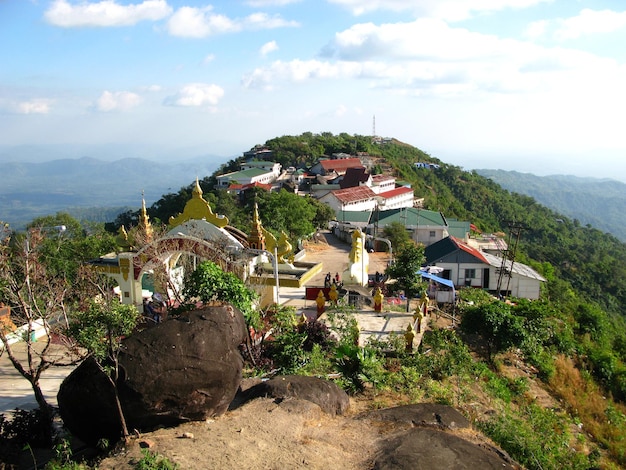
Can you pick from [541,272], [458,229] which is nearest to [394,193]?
[458,229]

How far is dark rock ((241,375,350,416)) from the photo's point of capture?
39.7 feet

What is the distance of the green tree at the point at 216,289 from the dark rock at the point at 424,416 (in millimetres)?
4514

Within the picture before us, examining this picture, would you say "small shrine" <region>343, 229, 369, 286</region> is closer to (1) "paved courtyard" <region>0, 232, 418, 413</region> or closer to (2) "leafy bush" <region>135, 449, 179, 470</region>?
(1) "paved courtyard" <region>0, 232, 418, 413</region>

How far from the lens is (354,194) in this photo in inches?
2931

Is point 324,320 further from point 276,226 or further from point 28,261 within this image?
point 276,226

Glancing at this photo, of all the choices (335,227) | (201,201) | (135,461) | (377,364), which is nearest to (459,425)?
(377,364)

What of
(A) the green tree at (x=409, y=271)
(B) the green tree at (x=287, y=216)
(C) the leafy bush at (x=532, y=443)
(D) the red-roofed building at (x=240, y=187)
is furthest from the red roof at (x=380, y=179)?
(C) the leafy bush at (x=532, y=443)

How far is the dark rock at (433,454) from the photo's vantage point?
9.60 m

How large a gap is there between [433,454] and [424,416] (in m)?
1.76

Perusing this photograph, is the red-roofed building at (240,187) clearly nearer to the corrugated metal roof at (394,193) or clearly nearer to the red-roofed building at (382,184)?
the red-roofed building at (382,184)

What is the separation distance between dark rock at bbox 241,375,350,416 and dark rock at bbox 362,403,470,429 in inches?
31.0

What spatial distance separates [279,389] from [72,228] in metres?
29.9

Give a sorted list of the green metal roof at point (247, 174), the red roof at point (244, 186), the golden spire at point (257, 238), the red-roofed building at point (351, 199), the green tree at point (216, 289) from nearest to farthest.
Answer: the green tree at point (216, 289), the golden spire at point (257, 238), the red-roofed building at point (351, 199), the red roof at point (244, 186), the green metal roof at point (247, 174)

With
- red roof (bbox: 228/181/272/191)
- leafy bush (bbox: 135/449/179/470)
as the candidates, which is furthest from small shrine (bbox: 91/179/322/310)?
red roof (bbox: 228/181/272/191)
